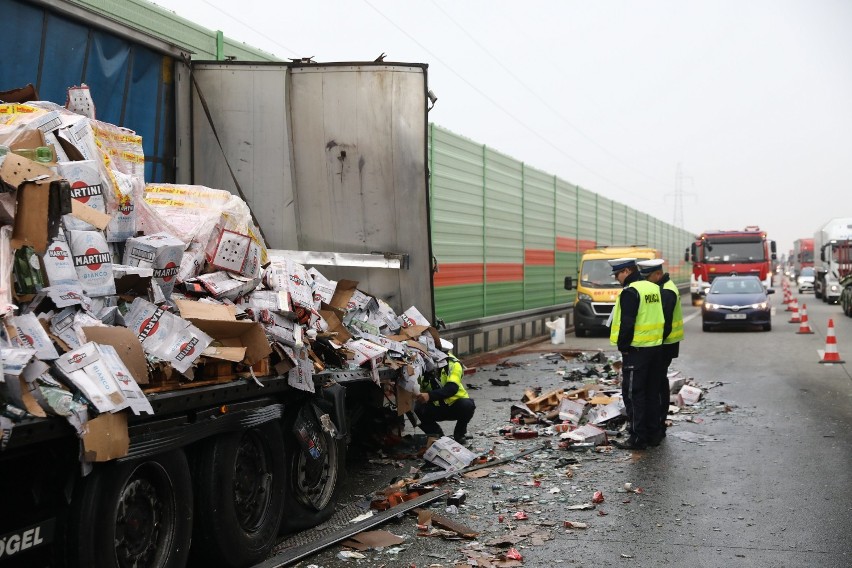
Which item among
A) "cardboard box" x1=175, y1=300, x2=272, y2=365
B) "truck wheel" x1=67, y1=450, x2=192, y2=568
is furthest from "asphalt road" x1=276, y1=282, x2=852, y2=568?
"cardboard box" x1=175, y1=300, x2=272, y2=365

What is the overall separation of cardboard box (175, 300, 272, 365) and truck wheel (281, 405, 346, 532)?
0.86 meters

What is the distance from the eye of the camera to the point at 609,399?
37.3 ft

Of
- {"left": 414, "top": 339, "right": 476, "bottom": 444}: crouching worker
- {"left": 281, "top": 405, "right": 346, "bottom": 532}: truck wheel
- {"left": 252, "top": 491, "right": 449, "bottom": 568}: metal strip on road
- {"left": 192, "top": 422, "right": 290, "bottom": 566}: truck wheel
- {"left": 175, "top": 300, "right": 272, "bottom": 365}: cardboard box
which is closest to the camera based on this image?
{"left": 192, "top": 422, "right": 290, "bottom": 566}: truck wheel

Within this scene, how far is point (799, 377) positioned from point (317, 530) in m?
10.7

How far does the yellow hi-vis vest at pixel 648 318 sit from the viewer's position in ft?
31.4

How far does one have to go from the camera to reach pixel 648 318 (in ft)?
31.4

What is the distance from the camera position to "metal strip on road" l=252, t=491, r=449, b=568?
18.3 feet

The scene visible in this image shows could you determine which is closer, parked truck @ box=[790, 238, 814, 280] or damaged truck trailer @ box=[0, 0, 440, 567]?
damaged truck trailer @ box=[0, 0, 440, 567]

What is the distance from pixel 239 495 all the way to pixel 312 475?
110cm

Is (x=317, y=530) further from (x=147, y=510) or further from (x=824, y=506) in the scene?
(x=824, y=506)

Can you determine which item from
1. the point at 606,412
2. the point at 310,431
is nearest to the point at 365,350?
the point at 310,431

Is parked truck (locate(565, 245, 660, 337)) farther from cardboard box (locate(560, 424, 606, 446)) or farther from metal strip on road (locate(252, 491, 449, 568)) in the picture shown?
metal strip on road (locate(252, 491, 449, 568))

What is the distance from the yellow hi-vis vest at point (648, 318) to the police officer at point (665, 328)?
181mm

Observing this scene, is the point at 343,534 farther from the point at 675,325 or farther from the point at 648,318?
the point at 675,325
